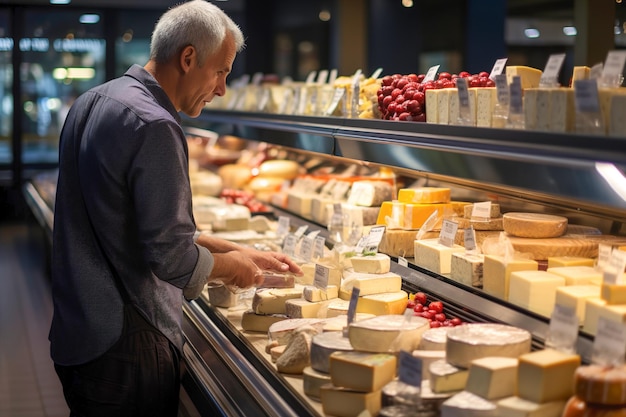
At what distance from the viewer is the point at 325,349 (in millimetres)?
2467

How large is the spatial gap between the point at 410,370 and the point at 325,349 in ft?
1.22

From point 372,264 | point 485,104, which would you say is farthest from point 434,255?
point 485,104

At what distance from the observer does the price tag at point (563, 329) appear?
6.83 feet

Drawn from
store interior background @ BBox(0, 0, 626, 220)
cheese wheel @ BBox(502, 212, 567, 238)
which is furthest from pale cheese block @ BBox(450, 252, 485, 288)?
store interior background @ BBox(0, 0, 626, 220)

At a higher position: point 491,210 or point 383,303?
point 491,210

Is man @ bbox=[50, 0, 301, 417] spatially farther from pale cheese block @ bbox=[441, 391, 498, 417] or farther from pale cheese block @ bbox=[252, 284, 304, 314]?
pale cheese block @ bbox=[441, 391, 498, 417]

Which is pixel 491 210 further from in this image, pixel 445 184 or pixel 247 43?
pixel 247 43

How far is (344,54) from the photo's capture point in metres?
9.88

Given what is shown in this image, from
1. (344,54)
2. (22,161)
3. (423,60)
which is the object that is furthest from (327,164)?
(22,161)

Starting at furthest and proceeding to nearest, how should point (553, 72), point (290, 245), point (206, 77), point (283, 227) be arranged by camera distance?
1. point (283, 227)
2. point (290, 245)
3. point (206, 77)
4. point (553, 72)

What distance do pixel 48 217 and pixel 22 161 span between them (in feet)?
21.4

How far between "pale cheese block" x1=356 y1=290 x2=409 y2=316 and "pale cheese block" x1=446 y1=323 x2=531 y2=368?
22.8 inches

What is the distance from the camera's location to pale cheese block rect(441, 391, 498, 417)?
2000 mm

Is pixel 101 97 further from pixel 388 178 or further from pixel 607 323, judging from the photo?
pixel 388 178
